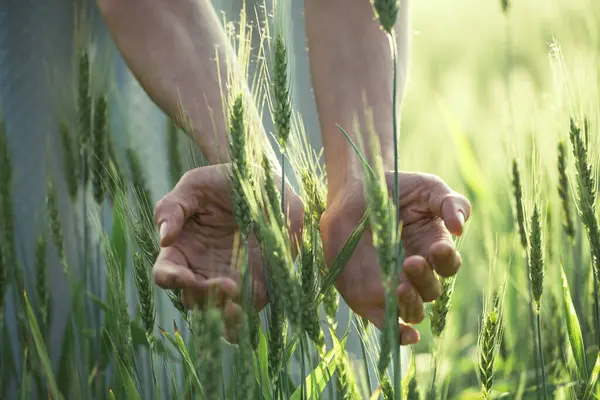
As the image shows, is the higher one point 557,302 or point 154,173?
point 154,173

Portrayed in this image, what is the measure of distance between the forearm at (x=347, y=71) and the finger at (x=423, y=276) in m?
0.25

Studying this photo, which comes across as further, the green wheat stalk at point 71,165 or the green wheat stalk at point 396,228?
the green wheat stalk at point 71,165

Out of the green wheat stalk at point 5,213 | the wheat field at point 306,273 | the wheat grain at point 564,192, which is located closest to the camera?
the wheat field at point 306,273

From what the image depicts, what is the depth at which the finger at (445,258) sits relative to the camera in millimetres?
641

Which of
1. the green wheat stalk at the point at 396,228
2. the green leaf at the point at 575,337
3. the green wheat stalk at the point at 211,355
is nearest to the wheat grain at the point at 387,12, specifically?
the green wheat stalk at the point at 396,228

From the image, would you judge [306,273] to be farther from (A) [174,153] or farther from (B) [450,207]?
(A) [174,153]

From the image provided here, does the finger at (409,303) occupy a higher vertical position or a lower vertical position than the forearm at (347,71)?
lower

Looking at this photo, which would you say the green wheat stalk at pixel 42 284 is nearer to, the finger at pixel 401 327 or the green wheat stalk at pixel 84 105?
the green wheat stalk at pixel 84 105

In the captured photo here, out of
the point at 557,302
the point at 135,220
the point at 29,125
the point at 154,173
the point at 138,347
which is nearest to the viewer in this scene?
the point at 135,220

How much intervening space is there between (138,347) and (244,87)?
0.51m

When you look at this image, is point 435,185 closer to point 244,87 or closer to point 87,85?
point 244,87

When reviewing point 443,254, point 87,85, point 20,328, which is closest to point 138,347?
point 20,328

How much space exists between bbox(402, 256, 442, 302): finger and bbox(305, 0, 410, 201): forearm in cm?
25

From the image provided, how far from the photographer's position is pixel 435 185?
758 mm
